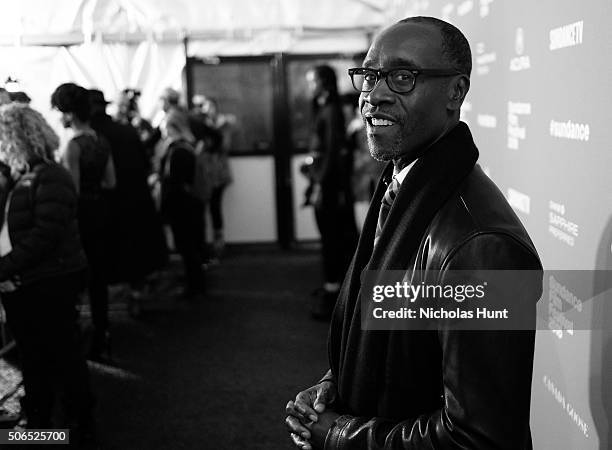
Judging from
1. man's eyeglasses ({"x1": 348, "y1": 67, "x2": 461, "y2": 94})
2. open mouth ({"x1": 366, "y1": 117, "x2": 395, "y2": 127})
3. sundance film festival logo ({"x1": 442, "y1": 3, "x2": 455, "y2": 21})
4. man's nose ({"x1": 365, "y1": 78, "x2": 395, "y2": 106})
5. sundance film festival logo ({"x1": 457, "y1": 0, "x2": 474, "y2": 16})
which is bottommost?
open mouth ({"x1": 366, "y1": 117, "x2": 395, "y2": 127})

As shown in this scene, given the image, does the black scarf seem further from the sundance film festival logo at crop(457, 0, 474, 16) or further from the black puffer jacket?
the sundance film festival logo at crop(457, 0, 474, 16)

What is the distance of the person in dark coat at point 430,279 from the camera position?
1.27 metres

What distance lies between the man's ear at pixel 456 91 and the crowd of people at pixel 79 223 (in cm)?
260

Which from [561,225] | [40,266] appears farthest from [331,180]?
[561,225]

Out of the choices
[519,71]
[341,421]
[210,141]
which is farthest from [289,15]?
[341,421]

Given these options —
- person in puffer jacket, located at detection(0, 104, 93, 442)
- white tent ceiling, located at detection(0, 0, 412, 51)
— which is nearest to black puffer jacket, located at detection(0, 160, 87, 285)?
person in puffer jacket, located at detection(0, 104, 93, 442)

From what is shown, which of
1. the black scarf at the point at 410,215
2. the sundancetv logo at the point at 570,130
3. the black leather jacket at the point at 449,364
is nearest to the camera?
the black leather jacket at the point at 449,364

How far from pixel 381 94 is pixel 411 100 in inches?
2.3

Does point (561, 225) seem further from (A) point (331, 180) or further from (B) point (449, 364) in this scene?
(A) point (331, 180)

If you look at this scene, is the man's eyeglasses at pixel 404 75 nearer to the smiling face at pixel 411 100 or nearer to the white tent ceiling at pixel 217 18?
the smiling face at pixel 411 100

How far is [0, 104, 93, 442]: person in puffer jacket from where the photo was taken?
3625mm

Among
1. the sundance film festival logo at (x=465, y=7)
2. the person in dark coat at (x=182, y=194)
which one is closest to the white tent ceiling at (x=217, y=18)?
the person in dark coat at (x=182, y=194)

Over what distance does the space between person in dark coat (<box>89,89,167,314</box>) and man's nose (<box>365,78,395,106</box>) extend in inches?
165

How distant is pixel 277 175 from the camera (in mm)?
9750
